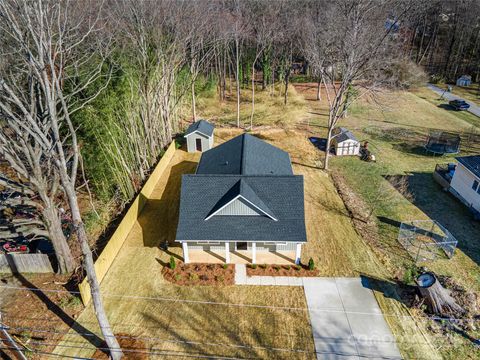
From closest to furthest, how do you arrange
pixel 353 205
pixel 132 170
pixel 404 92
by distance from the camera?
pixel 353 205 → pixel 132 170 → pixel 404 92

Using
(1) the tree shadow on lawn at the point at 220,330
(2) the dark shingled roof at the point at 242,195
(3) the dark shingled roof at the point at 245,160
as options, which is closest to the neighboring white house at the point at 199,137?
(3) the dark shingled roof at the point at 245,160

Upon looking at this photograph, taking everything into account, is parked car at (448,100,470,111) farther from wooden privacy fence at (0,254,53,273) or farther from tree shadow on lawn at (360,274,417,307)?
wooden privacy fence at (0,254,53,273)

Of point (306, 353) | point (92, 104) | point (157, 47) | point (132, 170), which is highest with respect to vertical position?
point (157, 47)

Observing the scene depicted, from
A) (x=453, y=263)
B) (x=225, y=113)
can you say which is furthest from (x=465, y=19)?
(x=453, y=263)

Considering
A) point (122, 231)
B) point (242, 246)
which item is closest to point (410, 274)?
point (242, 246)

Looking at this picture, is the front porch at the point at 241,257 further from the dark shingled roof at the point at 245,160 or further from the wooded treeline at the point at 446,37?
the wooded treeline at the point at 446,37

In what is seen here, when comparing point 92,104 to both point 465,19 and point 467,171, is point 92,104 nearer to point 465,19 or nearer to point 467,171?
point 467,171
